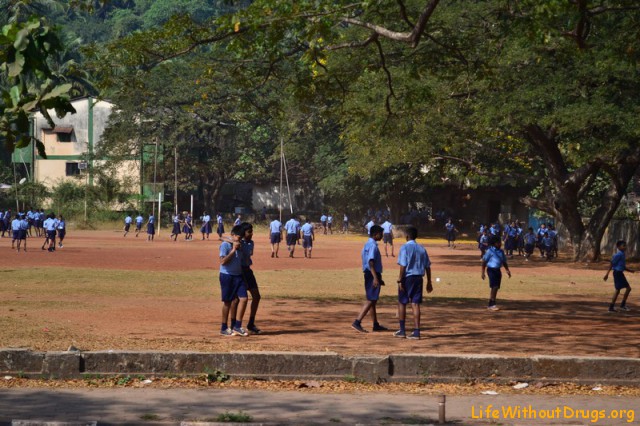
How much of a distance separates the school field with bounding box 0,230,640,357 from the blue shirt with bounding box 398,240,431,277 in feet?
3.44

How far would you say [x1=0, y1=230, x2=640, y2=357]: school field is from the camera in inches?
567

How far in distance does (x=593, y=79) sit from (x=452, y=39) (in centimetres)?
1228

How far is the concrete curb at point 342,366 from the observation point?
11.5 metres

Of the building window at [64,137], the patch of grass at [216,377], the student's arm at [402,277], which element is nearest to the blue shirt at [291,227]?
the student's arm at [402,277]

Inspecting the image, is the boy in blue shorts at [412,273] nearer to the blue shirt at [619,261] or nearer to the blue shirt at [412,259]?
the blue shirt at [412,259]

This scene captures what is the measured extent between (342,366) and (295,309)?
26.6ft

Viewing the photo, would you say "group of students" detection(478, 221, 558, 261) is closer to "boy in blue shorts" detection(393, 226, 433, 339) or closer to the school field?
the school field

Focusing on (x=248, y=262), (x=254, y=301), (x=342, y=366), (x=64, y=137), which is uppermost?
(x=64, y=137)

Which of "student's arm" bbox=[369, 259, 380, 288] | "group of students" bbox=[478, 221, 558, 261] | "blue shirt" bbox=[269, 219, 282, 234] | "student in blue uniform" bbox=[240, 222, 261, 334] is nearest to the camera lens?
"student in blue uniform" bbox=[240, 222, 261, 334]

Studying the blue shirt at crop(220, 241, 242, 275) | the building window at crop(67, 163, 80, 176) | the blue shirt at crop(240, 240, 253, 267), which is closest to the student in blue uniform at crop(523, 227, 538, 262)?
the blue shirt at crop(240, 240, 253, 267)

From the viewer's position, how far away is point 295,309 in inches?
778

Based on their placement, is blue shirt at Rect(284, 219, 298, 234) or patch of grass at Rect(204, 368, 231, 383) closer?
patch of grass at Rect(204, 368, 231, 383)

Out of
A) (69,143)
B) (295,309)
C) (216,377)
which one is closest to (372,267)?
(216,377)

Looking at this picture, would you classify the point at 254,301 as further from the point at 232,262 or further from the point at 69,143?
the point at 69,143
